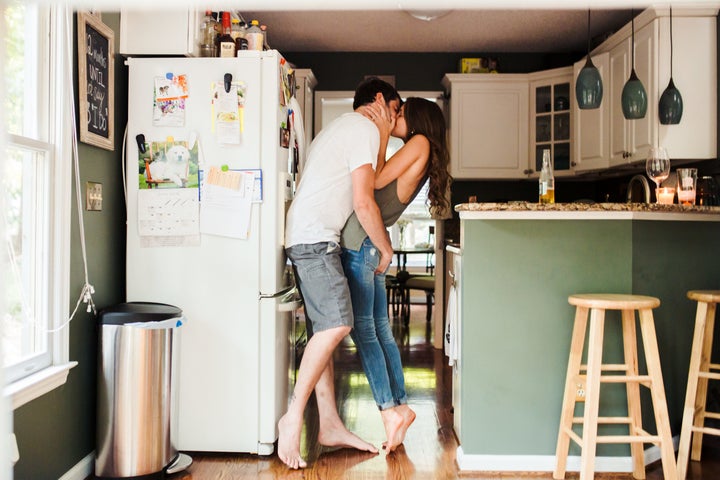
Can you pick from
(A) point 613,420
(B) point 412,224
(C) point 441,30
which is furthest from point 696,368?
(B) point 412,224

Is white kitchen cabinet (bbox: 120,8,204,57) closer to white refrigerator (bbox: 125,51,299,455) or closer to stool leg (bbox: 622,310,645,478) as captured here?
white refrigerator (bbox: 125,51,299,455)

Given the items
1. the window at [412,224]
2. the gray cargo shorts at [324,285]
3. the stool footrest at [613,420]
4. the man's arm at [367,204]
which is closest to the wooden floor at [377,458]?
the stool footrest at [613,420]

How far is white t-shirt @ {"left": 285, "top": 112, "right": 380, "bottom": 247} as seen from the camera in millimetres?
2656

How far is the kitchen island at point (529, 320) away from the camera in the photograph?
8.29 ft

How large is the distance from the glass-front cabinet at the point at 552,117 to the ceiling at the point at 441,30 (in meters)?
0.33

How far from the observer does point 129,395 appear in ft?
7.65

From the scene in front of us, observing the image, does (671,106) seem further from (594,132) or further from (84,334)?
(84,334)

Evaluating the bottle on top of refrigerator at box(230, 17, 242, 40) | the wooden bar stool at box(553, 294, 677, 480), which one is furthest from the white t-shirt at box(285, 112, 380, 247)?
the wooden bar stool at box(553, 294, 677, 480)

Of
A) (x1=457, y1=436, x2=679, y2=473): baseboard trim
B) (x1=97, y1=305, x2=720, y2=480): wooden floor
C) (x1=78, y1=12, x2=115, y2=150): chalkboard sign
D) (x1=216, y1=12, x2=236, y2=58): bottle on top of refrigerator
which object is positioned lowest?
(x1=97, y1=305, x2=720, y2=480): wooden floor

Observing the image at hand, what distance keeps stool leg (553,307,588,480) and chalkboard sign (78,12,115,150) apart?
76.4 inches

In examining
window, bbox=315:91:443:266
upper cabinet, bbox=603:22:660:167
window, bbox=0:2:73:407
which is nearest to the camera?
window, bbox=0:2:73:407

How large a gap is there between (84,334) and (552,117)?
4.10m

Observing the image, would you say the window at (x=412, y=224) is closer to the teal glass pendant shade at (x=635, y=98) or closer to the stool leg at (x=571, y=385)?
the teal glass pendant shade at (x=635, y=98)

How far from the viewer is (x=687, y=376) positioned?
2.80m
